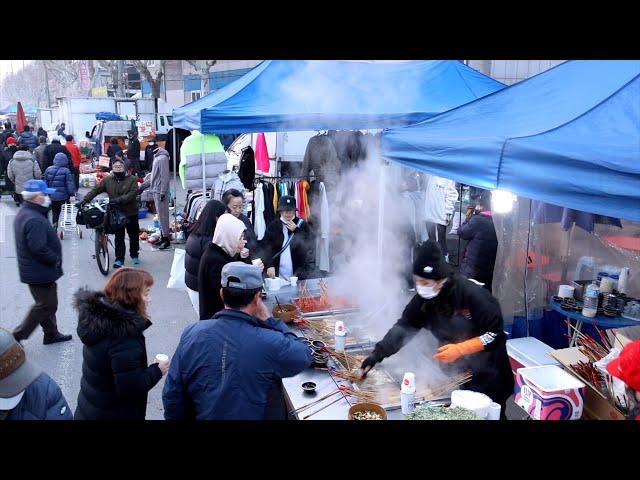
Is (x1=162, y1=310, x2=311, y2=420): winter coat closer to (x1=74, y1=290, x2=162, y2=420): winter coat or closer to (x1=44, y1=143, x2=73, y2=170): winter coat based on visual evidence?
(x1=74, y1=290, x2=162, y2=420): winter coat

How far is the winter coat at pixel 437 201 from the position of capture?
772 centimetres

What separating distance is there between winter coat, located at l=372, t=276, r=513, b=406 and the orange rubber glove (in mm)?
56

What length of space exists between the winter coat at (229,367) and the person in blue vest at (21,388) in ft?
1.62

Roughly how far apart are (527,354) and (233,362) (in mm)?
3140

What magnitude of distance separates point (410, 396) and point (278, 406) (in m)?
0.77

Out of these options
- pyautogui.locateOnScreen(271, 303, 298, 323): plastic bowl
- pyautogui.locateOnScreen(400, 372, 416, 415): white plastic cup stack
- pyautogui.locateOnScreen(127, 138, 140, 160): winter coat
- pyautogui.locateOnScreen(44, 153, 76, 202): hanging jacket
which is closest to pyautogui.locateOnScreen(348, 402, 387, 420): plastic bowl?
pyautogui.locateOnScreen(400, 372, 416, 415): white plastic cup stack

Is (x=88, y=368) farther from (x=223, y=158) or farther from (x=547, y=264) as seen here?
(x=223, y=158)

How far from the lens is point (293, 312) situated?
4.00 metres

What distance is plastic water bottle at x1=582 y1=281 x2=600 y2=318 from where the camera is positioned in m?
4.27

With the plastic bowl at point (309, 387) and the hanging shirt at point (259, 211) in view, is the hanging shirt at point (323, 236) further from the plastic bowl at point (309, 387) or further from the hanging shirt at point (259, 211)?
the plastic bowl at point (309, 387)

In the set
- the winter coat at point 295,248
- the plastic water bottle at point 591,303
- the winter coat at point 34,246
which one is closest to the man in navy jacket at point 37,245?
the winter coat at point 34,246

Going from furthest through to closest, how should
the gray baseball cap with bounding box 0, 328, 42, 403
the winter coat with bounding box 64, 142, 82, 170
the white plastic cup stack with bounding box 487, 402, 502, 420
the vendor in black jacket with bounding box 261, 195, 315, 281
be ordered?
the winter coat with bounding box 64, 142, 82, 170
the vendor in black jacket with bounding box 261, 195, 315, 281
the white plastic cup stack with bounding box 487, 402, 502, 420
the gray baseball cap with bounding box 0, 328, 42, 403

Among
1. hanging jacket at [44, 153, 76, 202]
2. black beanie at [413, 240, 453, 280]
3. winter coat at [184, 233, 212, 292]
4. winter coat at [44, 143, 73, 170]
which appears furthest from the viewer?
winter coat at [44, 143, 73, 170]

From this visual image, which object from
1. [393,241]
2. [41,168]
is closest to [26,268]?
[393,241]
